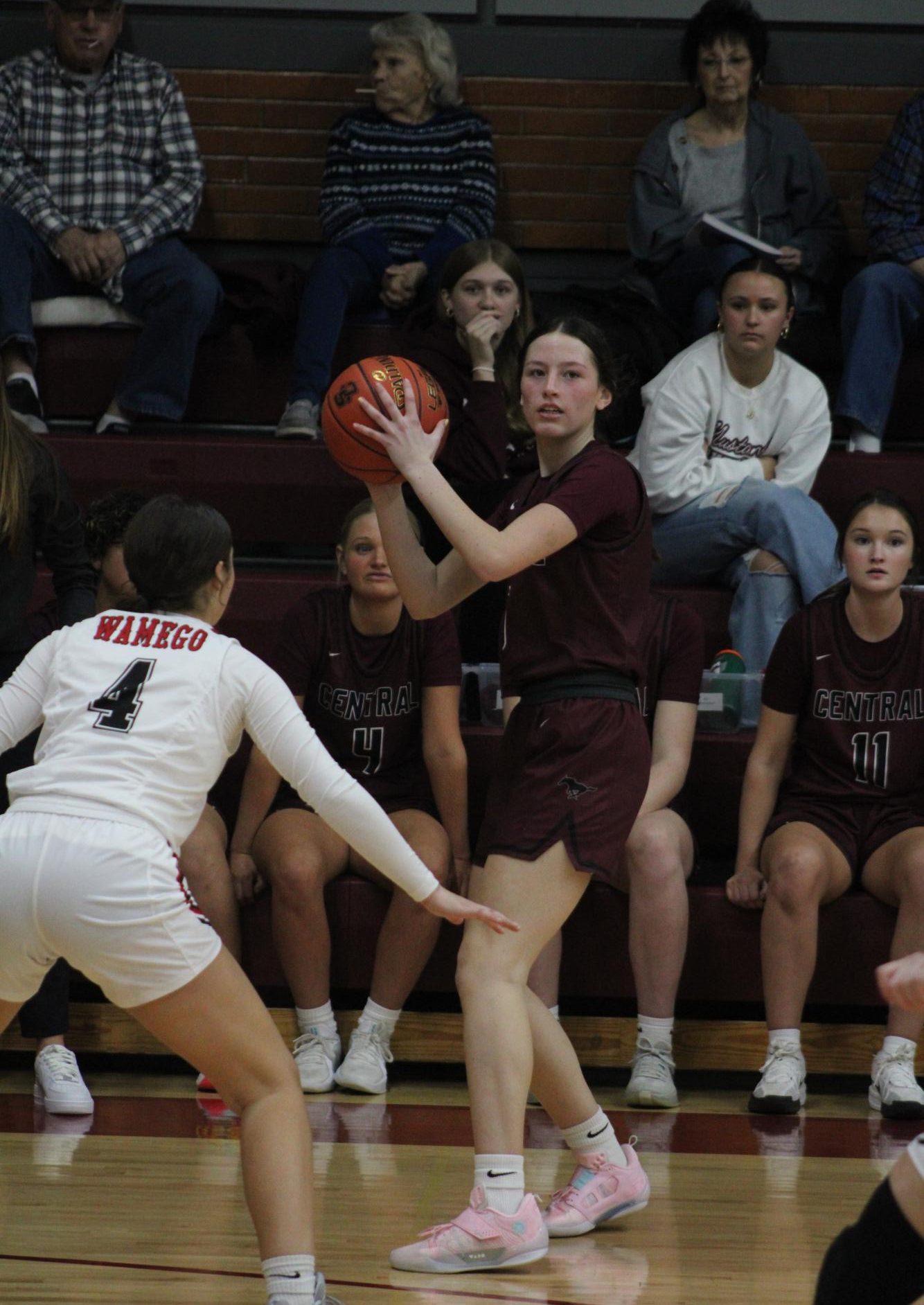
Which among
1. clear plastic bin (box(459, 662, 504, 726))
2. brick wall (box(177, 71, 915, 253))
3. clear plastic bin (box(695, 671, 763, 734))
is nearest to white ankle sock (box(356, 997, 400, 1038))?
clear plastic bin (box(459, 662, 504, 726))

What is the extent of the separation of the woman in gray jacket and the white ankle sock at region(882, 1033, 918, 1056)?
2930 mm

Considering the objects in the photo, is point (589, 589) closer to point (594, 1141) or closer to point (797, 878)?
point (594, 1141)

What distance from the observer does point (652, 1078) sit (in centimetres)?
402

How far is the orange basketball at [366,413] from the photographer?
119 inches

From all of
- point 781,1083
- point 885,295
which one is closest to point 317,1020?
point 781,1083

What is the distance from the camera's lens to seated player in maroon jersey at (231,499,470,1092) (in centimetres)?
416

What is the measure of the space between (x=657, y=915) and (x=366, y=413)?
1681mm

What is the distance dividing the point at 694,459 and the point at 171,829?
3007mm

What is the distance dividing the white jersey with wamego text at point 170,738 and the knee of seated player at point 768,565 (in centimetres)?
265

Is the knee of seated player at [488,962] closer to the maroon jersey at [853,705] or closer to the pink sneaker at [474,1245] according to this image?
the pink sneaker at [474,1245]

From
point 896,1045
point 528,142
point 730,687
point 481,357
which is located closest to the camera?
point 896,1045

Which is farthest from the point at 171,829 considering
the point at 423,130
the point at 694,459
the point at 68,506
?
the point at 423,130

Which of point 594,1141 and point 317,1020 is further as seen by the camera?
point 317,1020

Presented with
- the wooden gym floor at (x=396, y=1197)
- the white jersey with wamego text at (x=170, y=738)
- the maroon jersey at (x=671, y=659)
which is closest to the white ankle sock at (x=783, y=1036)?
the wooden gym floor at (x=396, y=1197)
